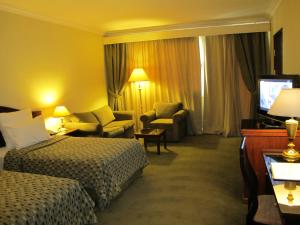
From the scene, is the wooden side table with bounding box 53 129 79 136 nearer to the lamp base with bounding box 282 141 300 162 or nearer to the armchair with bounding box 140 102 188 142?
the armchair with bounding box 140 102 188 142

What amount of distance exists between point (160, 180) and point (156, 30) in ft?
12.4

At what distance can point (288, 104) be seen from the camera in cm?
224

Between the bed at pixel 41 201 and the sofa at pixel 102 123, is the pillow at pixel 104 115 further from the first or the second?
the bed at pixel 41 201

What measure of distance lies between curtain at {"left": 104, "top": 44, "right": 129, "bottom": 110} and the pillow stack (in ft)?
10.3

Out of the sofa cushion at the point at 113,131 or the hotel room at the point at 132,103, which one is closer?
the hotel room at the point at 132,103

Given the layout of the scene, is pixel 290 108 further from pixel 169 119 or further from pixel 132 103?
pixel 132 103

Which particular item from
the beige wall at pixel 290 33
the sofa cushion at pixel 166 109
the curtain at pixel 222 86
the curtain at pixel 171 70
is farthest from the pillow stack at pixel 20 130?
the curtain at pixel 222 86

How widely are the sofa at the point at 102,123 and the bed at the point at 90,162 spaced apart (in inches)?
40.5

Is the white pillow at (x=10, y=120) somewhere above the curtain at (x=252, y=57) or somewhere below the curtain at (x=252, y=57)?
below

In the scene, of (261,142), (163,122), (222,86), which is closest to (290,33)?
(261,142)

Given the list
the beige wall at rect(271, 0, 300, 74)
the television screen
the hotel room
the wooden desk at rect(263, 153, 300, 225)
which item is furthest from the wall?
the wooden desk at rect(263, 153, 300, 225)

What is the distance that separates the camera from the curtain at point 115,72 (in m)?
6.84

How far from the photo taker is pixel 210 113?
6.48 meters

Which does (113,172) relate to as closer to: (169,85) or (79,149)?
(79,149)
